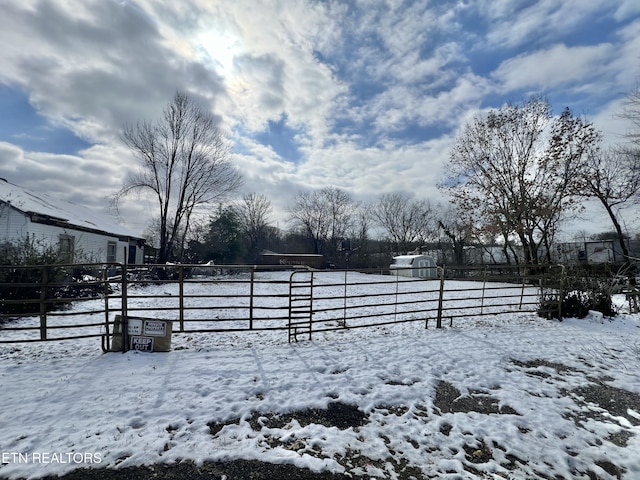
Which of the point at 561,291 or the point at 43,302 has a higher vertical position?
the point at 43,302

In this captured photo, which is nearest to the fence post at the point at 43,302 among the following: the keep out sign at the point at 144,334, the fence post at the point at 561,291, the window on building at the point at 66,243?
the keep out sign at the point at 144,334

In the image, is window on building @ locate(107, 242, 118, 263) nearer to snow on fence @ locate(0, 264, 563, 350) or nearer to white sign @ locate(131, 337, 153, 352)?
snow on fence @ locate(0, 264, 563, 350)

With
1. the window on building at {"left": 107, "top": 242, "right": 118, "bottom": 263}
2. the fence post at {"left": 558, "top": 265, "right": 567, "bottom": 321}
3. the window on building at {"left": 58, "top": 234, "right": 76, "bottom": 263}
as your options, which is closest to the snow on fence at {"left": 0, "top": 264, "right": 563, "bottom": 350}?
the fence post at {"left": 558, "top": 265, "right": 567, "bottom": 321}

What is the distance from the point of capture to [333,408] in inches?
143

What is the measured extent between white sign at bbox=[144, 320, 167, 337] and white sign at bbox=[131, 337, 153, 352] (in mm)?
115

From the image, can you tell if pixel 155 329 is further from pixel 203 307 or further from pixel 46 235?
pixel 46 235

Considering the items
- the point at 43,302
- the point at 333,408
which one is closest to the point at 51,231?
the point at 43,302

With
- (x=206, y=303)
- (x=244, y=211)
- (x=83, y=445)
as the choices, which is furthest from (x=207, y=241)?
(x=83, y=445)

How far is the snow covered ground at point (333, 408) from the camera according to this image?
2.73m

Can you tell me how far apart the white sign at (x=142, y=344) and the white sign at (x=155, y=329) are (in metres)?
0.11

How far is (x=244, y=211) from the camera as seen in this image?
4719cm

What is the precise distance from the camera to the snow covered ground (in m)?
2.73

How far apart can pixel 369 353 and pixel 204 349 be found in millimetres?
2951

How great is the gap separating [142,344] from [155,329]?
0.33 m
